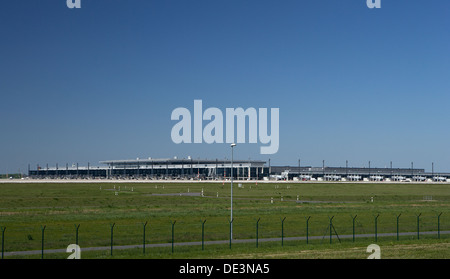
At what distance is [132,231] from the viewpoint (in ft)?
147
